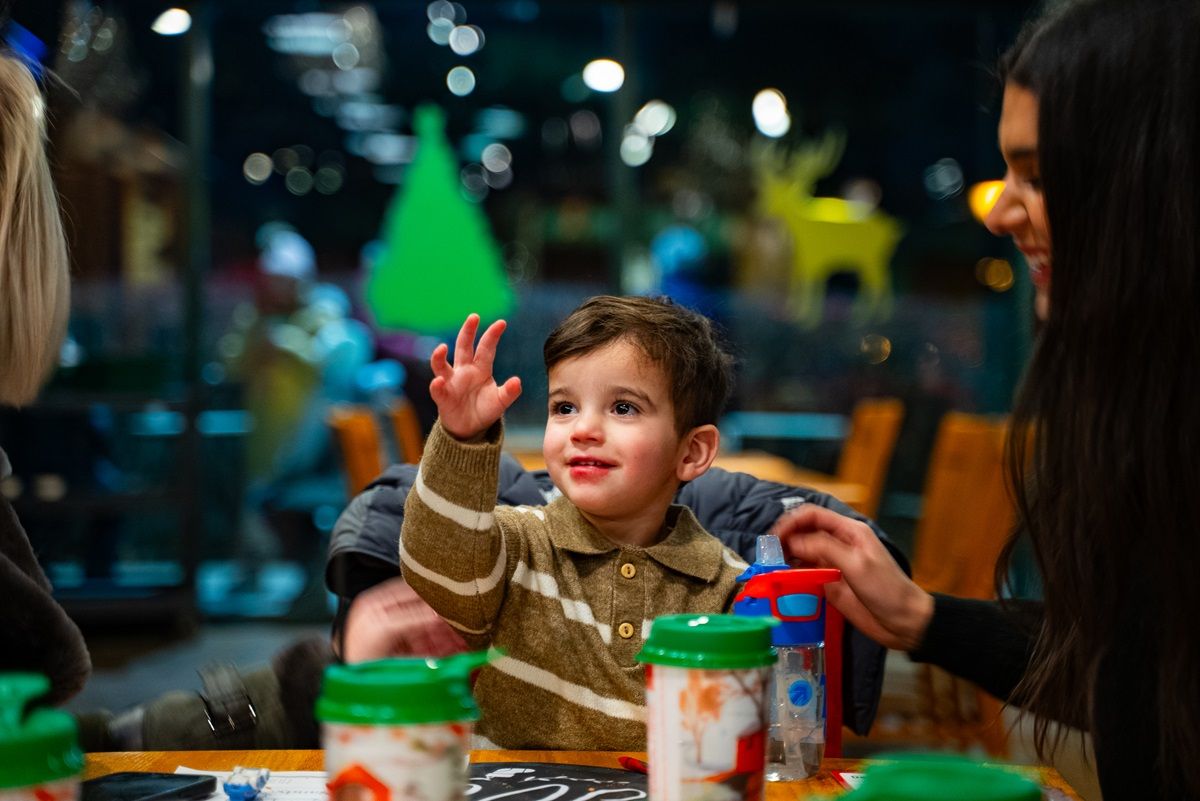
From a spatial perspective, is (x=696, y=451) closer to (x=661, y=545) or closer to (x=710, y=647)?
(x=661, y=545)

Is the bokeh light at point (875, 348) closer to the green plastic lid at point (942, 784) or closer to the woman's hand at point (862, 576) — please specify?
the woman's hand at point (862, 576)

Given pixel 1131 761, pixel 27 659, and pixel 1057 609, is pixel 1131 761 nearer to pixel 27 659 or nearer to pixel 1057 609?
pixel 1057 609

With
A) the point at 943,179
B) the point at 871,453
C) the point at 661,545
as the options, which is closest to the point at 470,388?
the point at 661,545

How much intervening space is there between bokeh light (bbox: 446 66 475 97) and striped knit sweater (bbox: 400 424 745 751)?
525 centimetres

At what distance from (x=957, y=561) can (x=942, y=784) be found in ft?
10.6

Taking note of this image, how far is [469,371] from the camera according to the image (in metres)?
Result: 1.23

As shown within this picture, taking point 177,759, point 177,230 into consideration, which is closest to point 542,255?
point 177,230

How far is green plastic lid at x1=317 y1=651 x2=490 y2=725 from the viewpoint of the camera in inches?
30.5

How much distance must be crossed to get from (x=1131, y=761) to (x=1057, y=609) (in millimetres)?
188

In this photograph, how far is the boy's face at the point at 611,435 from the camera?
5.09ft

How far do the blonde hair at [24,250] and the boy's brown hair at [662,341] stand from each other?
62cm

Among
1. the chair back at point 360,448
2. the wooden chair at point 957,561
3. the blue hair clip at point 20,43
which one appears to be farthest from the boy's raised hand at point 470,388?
the chair back at point 360,448

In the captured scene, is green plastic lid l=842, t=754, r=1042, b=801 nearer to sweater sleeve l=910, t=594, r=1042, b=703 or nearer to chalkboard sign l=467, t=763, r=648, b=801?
chalkboard sign l=467, t=763, r=648, b=801

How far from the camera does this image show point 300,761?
1.25m
